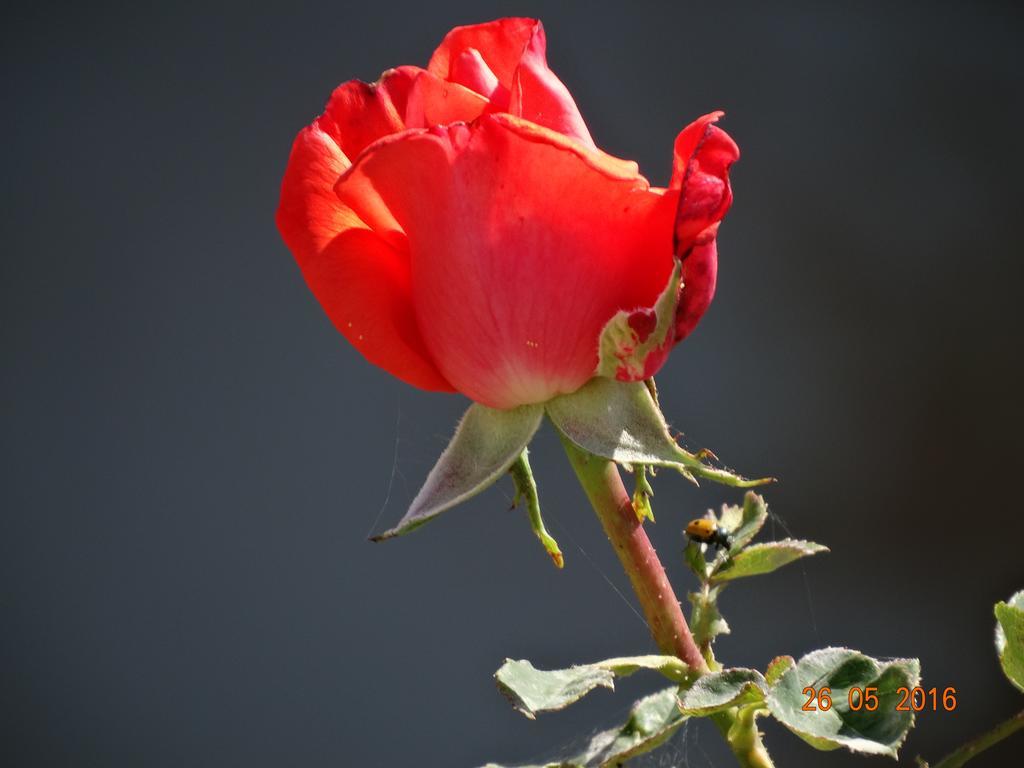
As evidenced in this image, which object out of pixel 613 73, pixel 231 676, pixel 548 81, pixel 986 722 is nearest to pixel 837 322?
pixel 613 73

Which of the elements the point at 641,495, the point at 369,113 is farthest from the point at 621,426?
the point at 369,113

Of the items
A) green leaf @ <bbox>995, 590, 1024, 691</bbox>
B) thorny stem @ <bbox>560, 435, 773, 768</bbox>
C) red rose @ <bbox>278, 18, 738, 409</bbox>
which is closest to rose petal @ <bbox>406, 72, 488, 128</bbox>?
red rose @ <bbox>278, 18, 738, 409</bbox>

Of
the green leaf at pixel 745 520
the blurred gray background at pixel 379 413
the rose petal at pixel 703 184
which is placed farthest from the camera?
the blurred gray background at pixel 379 413

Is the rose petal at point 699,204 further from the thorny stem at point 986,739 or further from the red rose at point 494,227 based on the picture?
the thorny stem at point 986,739

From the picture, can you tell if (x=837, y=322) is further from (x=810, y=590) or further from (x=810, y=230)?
(x=810, y=590)

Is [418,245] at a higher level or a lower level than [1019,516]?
higher

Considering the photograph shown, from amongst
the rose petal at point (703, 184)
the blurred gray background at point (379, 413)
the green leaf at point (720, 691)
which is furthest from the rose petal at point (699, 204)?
the blurred gray background at point (379, 413)

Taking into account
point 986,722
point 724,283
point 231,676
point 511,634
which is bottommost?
point 986,722
